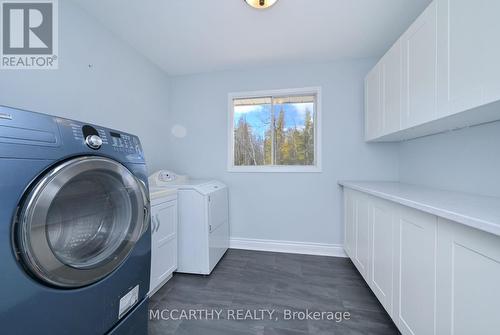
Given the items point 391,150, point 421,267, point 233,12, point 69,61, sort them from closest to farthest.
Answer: point 421,267
point 69,61
point 233,12
point 391,150

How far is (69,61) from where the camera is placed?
150 centimetres


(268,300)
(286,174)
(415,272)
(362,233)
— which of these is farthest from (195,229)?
(415,272)

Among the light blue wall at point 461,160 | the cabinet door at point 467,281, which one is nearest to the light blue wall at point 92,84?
the cabinet door at point 467,281

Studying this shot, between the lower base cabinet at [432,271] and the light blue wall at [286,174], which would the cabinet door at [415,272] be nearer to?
the lower base cabinet at [432,271]

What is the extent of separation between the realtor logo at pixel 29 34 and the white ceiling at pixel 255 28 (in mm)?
301

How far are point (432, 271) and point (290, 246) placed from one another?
1.66 m

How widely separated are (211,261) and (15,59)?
2126 mm

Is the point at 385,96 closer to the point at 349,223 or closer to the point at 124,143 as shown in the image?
the point at 349,223

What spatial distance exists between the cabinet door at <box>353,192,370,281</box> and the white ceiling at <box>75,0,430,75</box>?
1.54 meters

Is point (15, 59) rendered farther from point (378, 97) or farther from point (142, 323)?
point (378, 97)

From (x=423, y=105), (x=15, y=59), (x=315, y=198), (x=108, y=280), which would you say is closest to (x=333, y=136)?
(x=315, y=198)

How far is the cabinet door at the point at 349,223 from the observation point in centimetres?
193

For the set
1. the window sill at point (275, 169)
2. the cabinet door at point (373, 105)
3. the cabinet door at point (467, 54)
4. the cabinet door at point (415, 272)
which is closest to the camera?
the cabinet door at point (467, 54)

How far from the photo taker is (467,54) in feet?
2.96
